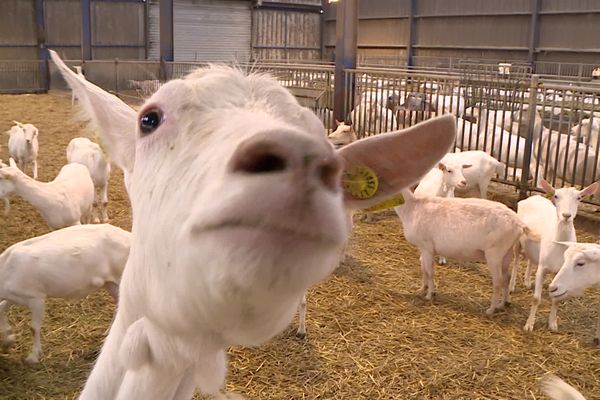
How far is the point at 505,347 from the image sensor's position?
15.9 ft

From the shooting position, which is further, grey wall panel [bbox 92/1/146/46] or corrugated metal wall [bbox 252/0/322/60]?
corrugated metal wall [bbox 252/0/322/60]

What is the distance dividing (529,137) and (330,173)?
27.5ft

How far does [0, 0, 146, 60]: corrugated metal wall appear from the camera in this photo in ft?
71.2

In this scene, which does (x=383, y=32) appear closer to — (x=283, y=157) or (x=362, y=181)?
(x=362, y=181)

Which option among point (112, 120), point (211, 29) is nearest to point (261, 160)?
point (112, 120)

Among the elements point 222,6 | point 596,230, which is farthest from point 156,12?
point 596,230

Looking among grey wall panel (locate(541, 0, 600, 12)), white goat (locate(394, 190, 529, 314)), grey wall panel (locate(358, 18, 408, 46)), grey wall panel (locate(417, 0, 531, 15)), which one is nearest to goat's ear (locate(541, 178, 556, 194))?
white goat (locate(394, 190, 529, 314))

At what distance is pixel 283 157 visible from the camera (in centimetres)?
96

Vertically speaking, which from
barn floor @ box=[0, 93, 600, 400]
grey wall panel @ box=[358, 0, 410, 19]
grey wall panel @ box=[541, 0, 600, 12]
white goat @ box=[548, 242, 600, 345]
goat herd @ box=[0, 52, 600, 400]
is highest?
grey wall panel @ box=[358, 0, 410, 19]

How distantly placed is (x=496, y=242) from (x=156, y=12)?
22.2 meters

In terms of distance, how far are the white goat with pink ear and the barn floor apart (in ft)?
7.83

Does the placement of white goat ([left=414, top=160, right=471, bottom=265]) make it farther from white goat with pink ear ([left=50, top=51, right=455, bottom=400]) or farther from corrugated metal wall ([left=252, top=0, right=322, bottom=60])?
corrugated metal wall ([left=252, top=0, right=322, bottom=60])

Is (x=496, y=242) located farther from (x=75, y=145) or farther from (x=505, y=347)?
(x=75, y=145)

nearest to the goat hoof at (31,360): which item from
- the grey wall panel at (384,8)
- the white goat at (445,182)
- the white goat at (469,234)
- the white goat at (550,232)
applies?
the white goat at (469,234)
